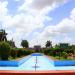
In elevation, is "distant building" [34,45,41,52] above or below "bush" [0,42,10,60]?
above

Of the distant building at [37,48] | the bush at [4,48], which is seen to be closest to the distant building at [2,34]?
the bush at [4,48]

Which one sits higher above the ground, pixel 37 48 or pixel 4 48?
pixel 37 48

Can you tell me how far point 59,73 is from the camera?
571cm

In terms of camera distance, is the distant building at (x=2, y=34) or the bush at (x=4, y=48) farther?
the distant building at (x=2, y=34)

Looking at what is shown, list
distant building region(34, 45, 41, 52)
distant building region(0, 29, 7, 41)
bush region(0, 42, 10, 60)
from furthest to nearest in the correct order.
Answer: distant building region(34, 45, 41, 52) → distant building region(0, 29, 7, 41) → bush region(0, 42, 10, 60)

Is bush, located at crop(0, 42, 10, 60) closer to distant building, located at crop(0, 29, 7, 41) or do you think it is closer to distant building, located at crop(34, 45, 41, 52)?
distant building, located at crop(0, 29, 7, 41)

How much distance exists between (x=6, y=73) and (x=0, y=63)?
20.3m

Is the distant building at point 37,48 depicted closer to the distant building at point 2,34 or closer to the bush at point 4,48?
the distant building at point 2,34

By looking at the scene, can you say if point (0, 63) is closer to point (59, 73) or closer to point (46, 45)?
point (59, 73)

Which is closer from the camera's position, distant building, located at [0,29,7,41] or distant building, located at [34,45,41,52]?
distant building, located at [0,29,7,41]

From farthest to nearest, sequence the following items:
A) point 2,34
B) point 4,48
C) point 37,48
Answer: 1. point 37,48
2. point 2,34
3. point 4,48

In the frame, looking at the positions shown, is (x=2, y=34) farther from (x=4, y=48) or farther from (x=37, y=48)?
(x=37, y=48)

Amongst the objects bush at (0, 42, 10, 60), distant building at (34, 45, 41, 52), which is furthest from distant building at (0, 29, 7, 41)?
distant building at (34, 45, 41, 52)

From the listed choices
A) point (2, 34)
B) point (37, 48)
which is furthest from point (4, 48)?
point (37, 48)
